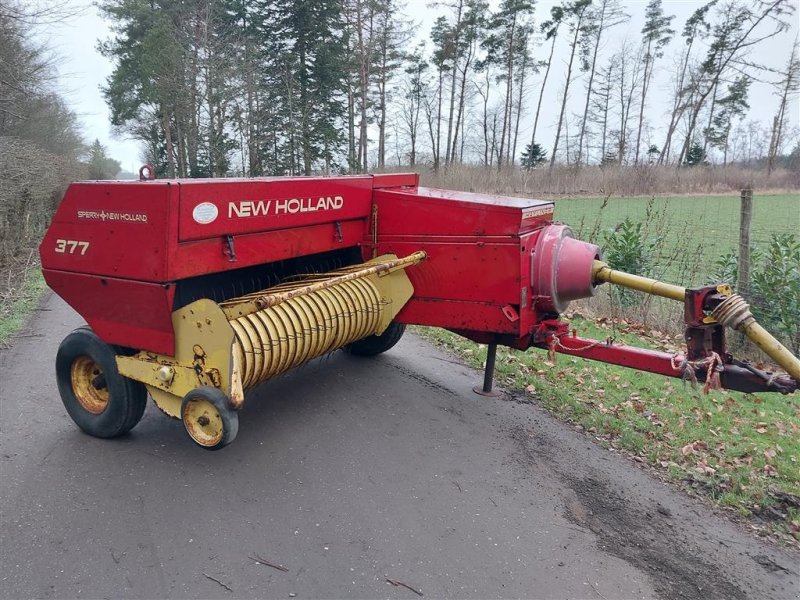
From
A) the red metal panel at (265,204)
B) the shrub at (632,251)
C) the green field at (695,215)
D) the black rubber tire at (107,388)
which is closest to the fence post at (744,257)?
the shrub at (632,251)

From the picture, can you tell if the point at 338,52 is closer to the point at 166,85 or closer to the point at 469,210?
the point at 166,85

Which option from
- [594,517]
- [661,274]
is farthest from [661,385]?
[661,274]

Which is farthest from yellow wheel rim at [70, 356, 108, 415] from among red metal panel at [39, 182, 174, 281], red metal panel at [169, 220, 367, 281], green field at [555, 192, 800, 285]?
green field at [555, 192, 800, 285]

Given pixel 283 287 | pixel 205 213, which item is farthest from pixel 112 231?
pixel 283 287

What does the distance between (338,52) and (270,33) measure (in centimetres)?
298

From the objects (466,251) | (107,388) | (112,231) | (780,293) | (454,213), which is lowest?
(107,388)

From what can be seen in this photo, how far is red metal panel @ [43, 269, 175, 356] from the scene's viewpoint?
3.35 metres

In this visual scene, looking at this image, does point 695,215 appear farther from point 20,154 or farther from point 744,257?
point 20,154

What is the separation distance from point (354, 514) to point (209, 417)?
98 centimetres

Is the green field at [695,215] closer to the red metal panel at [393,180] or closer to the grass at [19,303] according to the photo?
the red metal panel at [393,180]

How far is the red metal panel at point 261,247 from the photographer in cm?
337

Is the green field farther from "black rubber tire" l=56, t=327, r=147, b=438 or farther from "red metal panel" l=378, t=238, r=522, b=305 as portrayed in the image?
"black rubber tire" l=56, t=327, r=147, b=438

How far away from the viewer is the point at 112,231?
3385 mm

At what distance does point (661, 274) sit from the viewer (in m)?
7.90
